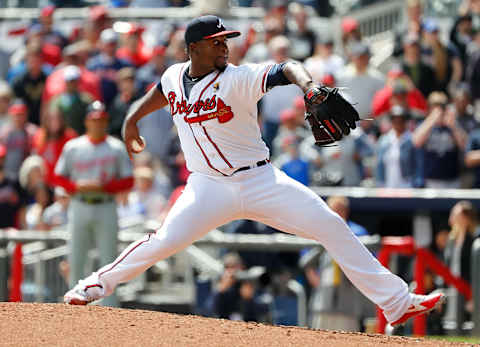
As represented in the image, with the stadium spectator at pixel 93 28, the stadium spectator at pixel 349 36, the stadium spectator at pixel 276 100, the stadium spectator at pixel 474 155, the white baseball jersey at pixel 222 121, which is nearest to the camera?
the white baseball jersey at pixel 222 121

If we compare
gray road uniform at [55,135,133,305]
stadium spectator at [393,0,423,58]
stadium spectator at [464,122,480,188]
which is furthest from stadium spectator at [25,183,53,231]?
stadium spectator at [393,0,423,58]

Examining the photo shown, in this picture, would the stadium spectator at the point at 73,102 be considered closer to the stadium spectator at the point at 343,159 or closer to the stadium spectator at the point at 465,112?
the stadium spectator at the point at 343,159

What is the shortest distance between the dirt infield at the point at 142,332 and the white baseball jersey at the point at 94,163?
3.90 metres

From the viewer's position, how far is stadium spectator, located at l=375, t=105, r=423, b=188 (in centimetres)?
1135

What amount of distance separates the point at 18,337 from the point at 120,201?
20.7 ft

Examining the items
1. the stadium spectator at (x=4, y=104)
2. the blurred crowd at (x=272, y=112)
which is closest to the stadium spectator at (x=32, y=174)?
the blurred crowd at (x=272, y=112)

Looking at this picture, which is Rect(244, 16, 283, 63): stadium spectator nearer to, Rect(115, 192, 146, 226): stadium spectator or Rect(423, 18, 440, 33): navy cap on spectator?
Rect(423, 18, 440, 33): navy cap on spectator

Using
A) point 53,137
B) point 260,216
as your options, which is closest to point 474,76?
point 53,137

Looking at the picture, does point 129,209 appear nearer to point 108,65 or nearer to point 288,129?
point 288,129

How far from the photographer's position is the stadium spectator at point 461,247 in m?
9.55

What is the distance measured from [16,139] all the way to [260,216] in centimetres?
703

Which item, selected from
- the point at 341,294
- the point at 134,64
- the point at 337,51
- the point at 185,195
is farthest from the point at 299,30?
the point at 185,195

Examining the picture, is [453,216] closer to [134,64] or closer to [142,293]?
[142,293]

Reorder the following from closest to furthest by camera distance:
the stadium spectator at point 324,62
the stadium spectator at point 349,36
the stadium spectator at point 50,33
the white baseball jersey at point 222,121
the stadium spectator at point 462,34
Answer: the white baseball jersey at point 222,121 → the stadium spectator at point 324,62 → the stadium spectator at point 462,34 → the stadium spectator at point 349,36 → the stadium spectator at point 50,33
